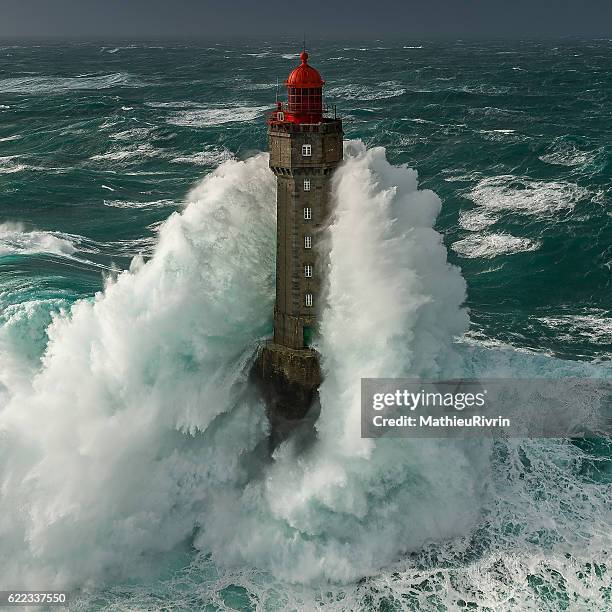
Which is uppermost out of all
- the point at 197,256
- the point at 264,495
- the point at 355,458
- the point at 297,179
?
the point at 297,179

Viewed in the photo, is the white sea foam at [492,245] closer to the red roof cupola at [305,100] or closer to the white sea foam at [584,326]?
the white sea foam at [584,326]

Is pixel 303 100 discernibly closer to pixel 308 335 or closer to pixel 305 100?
pixel 305 100

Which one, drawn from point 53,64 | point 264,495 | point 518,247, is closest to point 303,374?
point 264,495

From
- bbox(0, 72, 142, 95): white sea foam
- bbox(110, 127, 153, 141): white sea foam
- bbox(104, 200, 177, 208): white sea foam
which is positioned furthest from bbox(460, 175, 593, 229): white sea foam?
bbox(0, 72, 142, 95): white sea foam

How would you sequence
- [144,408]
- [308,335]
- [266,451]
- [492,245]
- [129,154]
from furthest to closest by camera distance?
[129,154]
[492,245]
[266,451]
[308,335]
[144,408]

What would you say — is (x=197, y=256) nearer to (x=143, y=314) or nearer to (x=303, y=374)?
(x=143, y=314)

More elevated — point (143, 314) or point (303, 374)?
point (143, 314)

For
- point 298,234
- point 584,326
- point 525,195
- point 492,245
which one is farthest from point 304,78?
point 525,195
